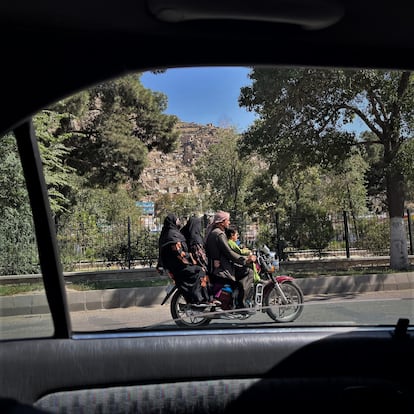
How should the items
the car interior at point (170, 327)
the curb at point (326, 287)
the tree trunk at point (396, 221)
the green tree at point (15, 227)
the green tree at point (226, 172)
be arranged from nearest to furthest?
the car interior at point (170, 327)
the green tree at point (15, 227)
the curb at point (326, 287)
the tree trunk at point (396, 221)
the green tree at point (226, 172)

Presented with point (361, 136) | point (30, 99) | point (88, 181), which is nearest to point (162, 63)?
point (30, 99)

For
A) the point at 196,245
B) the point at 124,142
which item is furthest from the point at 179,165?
the point at 196,245

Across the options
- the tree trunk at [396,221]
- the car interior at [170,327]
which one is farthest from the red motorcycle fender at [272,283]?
the tree trunk at [396,221]

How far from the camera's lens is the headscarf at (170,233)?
21.6 ft

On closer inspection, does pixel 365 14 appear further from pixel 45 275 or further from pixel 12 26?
pixel 45 275

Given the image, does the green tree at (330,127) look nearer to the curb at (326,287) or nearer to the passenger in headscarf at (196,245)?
the curb at (326,287)

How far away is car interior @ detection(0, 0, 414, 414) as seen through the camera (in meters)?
1.55

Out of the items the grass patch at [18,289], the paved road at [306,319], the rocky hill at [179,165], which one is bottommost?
the paved road at [306,319]

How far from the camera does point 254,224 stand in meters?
13.1

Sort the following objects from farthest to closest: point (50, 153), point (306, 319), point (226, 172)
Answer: point (226, 172) → point (50, 153) → point (306, 319)

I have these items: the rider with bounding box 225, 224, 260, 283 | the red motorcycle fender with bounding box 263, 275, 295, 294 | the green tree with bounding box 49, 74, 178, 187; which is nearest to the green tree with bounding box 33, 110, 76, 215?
the rider with bounding box 225, 224, 260, 283

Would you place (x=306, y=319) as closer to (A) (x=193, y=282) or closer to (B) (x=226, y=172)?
(A) (x=193, y=282)

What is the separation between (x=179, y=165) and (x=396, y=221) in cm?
1934

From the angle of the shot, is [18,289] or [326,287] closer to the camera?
[18,289]
